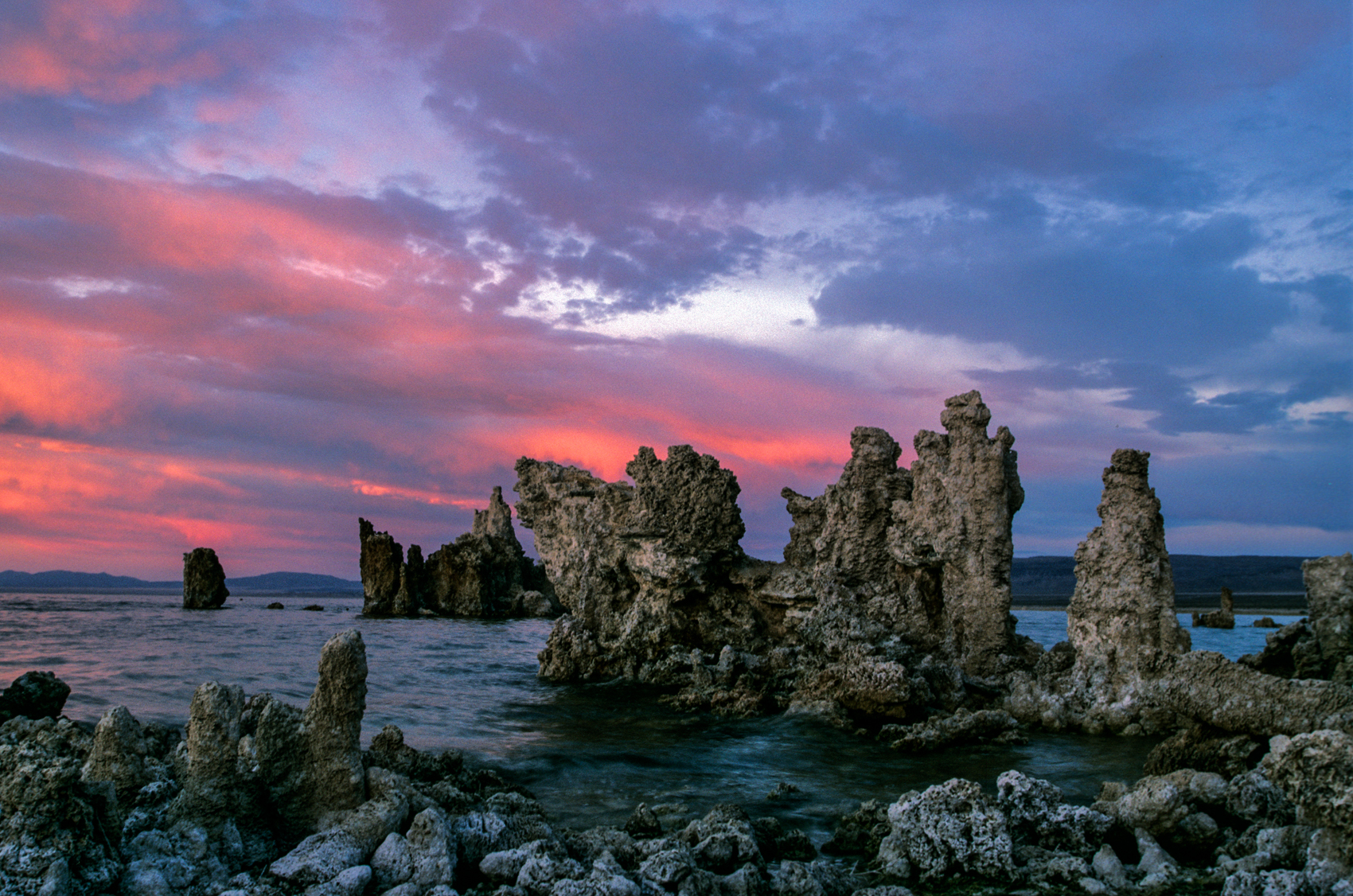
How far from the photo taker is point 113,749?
7562mm

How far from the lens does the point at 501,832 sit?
7.21 metres

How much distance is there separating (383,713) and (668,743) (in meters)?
5.71

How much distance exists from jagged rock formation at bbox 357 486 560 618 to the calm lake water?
3794 cm

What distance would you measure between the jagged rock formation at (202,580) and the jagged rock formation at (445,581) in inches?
598

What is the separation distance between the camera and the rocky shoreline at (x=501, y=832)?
599 cm

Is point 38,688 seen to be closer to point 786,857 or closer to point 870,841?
point 786,857

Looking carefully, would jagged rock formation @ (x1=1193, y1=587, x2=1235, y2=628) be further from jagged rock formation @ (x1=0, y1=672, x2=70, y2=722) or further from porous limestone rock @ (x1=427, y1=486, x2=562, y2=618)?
jagged rock formation @ (x1=0, y1=672, x2=70, y2=722)

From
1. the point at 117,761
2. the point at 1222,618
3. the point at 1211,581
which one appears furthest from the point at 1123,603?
the point at 1211,581

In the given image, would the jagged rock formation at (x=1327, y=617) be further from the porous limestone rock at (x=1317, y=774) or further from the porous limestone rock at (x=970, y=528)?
the porous limestone rock at (x=1317, y=774)

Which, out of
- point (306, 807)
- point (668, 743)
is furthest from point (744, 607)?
point (306, 807)

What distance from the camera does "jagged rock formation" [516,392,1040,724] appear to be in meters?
17.1

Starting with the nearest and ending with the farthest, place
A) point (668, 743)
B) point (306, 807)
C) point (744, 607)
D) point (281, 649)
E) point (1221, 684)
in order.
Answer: point (306, 807), point (1221, 684), point (668, 743), point (744, 607), point (281, 649)

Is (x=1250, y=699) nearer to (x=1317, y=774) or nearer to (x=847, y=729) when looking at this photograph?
(x=1317, y=774)

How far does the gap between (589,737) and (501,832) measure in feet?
25.5
